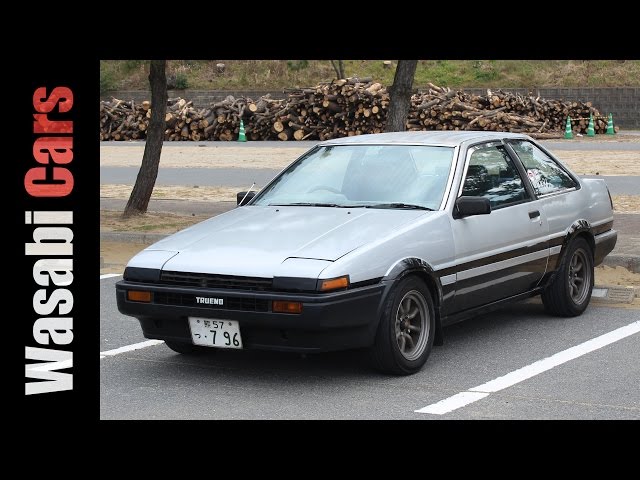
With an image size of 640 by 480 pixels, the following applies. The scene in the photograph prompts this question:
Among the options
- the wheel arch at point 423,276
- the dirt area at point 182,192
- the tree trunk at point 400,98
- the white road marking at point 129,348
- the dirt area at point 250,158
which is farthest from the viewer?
the dirt area at point 250,158

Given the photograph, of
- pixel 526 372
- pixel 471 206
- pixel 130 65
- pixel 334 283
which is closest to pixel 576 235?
pixel 471 206

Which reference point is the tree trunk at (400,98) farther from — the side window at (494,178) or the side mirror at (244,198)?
the side mirror at (244,198)

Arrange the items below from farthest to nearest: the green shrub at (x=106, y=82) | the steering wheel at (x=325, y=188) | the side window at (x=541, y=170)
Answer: the green shrub at (x=106, y=82) → the side window at (x=541, y=170) → the steering wheel at (x=325, y=188)

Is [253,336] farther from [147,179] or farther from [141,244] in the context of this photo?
[147,179]

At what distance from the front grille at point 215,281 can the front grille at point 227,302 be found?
7 cm

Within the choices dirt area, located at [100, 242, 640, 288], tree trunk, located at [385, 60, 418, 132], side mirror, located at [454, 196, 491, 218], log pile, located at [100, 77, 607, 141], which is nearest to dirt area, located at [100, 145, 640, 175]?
log pile, located at [100, 77, 607, 141]

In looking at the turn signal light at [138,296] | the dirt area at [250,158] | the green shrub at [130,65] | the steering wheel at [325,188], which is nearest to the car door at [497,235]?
the steering wheel at [325,188]

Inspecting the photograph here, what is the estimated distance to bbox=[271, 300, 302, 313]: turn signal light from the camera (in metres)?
6.42

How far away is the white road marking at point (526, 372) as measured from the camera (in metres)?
6.30

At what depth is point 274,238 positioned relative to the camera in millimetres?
6992

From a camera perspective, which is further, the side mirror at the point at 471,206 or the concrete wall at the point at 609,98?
the concrete wall at the point at 609,98

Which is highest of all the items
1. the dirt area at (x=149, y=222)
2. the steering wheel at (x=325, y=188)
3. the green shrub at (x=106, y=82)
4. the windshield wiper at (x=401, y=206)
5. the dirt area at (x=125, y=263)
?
the green shrub at (x=106, y=82)

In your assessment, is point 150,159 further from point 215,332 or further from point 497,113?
point 497,113
